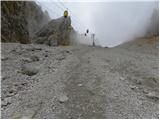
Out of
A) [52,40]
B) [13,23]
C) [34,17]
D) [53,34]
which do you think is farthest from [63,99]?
[34,17]

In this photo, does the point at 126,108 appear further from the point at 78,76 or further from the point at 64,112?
the point at 78,76

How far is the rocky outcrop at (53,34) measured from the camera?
2652cm

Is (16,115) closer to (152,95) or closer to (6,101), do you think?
(6,101)

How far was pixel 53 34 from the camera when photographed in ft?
90.8

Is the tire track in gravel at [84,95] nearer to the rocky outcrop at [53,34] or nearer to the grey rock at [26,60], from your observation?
the grey rock at [26,60]

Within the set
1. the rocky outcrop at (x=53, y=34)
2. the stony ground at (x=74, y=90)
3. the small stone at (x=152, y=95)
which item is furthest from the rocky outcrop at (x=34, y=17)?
the small stone at (x=152, y=95)

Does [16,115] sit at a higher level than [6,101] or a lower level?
lower

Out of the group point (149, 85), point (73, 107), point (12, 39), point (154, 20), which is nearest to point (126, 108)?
point (73, 107)

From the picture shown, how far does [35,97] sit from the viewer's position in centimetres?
549

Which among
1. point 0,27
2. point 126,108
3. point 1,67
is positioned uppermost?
point 0,27

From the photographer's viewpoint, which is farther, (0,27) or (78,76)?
(0,27)

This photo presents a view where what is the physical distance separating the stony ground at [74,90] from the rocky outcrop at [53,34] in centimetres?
1744

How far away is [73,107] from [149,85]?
301 cm

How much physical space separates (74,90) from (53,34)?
2234 cm
